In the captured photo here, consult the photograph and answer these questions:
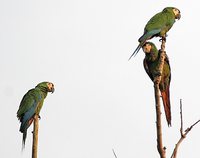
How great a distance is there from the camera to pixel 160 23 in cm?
734

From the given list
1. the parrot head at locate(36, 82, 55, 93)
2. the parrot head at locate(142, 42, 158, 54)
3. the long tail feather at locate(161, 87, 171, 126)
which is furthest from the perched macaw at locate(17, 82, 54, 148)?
the long tail feather at locate(161, 87, 171, 126)

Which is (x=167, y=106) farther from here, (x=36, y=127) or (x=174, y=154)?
(x=174, y=154)

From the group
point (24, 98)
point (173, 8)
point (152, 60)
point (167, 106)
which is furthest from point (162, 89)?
point (24, 98)

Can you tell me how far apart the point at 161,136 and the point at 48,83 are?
598cm

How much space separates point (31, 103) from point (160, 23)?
9.63ft

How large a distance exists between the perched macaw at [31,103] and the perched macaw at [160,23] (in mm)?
2332

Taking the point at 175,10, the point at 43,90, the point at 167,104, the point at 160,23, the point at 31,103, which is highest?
the point at 175,10

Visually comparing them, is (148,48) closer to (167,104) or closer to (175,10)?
(167,104)

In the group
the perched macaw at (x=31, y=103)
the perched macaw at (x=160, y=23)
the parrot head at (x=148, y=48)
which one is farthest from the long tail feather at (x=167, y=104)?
the perched macaw at (x=31, y=103)

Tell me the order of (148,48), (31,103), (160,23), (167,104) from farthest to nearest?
1. (31,103)
2. (160,23)
3. (148,48)
4. (167,104)

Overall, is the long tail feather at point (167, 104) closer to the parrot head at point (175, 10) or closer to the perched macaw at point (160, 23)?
the perched macaw at point (160, 23)

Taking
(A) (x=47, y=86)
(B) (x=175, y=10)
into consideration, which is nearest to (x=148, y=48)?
(B) (x=175, y=10)

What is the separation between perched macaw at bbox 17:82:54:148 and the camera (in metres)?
7.36

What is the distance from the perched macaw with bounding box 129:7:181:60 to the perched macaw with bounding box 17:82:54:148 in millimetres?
2332
